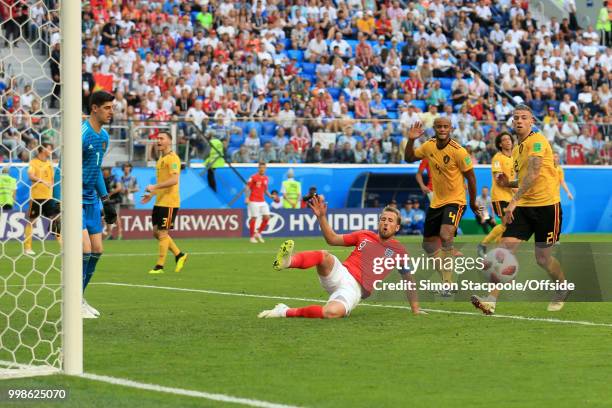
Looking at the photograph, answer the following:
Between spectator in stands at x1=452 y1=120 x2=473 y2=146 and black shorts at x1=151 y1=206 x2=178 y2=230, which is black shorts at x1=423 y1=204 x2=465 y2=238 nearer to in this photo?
black shorts at x1=151 y1=206 x2=178 y2=230

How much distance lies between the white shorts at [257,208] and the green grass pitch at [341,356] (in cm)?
1479

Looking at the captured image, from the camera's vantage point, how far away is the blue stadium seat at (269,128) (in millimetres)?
31547

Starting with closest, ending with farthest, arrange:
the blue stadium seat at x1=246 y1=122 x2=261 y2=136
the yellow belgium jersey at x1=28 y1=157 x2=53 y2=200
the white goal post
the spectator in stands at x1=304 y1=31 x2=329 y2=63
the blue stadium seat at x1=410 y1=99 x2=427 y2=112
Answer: the white goal post, the yellow belgium jersey at x1=28 y1=157 x2=53 y2=200, the blue stadium seat at x1=246 y1=122 x2=261 y2=136, the blue stadium seat at x1=410 y1=99 x2=427 y2=112, the spectator in stands at x1=304 y1=31 x2=329 y2=63

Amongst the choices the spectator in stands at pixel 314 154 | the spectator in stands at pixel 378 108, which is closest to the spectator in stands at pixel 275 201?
the spectator in stands at pixel 314 154

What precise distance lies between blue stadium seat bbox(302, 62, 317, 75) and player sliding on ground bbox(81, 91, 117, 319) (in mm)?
23142

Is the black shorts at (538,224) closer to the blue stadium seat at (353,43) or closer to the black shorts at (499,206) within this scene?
the black shorts at (499,206)

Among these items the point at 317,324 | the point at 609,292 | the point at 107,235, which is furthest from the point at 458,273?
the point at 107,235

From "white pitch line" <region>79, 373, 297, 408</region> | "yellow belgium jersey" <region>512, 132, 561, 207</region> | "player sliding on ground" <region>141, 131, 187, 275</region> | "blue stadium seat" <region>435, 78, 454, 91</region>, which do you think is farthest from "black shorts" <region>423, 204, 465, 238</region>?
"blue stadium seat" <region>435, 78, 454, 91</region>

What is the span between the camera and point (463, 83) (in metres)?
36.3

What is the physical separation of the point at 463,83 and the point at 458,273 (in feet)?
70.3

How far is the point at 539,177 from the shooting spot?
12.8m

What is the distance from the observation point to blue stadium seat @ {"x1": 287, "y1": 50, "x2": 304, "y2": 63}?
35.5m

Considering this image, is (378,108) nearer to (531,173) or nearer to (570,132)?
(570,132)

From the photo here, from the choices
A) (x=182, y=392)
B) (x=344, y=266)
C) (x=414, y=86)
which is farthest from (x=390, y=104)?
(x=182, y=392)
